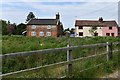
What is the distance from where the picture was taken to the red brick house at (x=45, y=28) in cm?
9606

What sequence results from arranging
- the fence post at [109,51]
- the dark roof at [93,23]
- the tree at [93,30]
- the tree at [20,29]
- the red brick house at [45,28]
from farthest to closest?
1. the tree at [20,29]
2. the dark roof at [93,23]
3. the tree at [93,30]
4. the red brick house at [45,28]
5. the fence post at [109,51]

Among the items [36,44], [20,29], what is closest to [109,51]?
[36,44]

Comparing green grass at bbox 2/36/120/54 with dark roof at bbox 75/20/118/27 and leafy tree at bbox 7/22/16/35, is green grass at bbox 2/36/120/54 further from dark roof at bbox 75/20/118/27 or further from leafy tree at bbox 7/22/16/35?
leafy tree at bbox 7/22/16/35

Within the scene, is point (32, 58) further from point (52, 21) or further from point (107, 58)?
point (52, 21)

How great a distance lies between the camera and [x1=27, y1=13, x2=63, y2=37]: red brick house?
9606cm

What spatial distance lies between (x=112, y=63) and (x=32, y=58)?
3.88 meters

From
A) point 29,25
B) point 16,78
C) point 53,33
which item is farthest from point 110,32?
point 16,78

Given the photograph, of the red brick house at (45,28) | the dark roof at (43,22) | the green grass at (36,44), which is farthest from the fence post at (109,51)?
the dark roof at (43,22)

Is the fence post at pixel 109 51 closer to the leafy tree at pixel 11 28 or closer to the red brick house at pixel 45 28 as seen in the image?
the red brick house at pixel 45 28

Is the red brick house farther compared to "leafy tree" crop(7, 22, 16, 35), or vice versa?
"leafy tree" crop(7, 22, 16, 35)

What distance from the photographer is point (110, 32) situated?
332ft

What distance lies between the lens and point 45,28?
9788cm

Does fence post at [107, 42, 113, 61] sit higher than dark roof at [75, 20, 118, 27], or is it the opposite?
dark roof at [75, 20, 118, 27]

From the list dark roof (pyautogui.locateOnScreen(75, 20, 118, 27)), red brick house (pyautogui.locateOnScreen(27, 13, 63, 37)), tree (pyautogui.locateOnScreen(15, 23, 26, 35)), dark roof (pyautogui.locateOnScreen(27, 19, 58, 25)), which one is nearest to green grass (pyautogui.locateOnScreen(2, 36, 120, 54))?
red brick house (pyautogui.locateOnScreen(27, 13, 63, 37))
